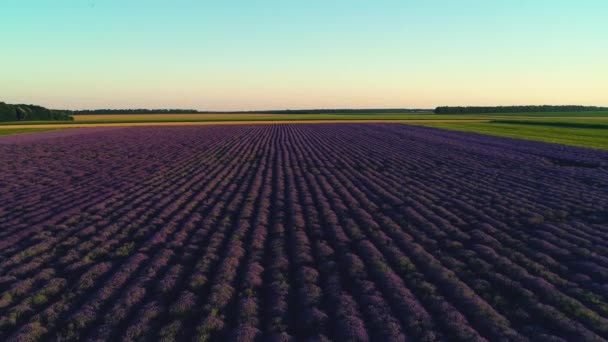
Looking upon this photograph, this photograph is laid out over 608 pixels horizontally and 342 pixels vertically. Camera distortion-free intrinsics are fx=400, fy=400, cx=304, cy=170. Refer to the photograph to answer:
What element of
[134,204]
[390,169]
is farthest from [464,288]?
[390,169]

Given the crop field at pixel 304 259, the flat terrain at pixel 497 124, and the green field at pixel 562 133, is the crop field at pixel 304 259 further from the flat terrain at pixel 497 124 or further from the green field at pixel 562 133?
the flat terrain at pixel 497 124

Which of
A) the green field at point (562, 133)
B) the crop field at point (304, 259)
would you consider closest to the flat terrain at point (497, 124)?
the green field at point (562, 133)

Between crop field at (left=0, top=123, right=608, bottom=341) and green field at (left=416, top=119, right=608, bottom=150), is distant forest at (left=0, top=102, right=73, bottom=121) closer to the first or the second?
green field at (left=416, top=119, right=608, bottom=150)

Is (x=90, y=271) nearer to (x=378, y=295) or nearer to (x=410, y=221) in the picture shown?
(x=378, y=295)

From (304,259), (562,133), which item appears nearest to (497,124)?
(562,133)

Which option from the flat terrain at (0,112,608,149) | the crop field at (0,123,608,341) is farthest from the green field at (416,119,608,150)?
the crop field at (0,123,608,341)

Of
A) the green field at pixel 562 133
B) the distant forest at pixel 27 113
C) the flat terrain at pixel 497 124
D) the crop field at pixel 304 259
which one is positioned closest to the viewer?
the crop field at pixel 304 259

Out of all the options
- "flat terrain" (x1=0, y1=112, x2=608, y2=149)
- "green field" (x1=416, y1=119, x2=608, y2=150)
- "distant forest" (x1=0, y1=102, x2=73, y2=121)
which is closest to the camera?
"green field" (x1=416, y1=119, x2=608, y2=150)
